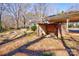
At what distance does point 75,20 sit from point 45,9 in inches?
12.6

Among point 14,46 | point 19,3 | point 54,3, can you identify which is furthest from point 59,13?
point 14,46

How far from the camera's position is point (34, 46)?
2113mm

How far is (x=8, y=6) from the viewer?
6.97 feet

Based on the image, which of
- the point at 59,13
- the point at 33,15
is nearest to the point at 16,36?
the point at 33,15

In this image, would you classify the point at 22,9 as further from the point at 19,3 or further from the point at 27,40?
the point at 27,40

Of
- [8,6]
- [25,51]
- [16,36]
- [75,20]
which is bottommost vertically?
[25,51]

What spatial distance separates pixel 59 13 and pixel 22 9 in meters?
0.37

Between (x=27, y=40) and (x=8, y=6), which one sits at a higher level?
(x=8, y=6)

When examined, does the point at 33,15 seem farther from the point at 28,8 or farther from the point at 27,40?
the point at 27,40

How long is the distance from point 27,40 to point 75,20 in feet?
1.70

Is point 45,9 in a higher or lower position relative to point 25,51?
higher

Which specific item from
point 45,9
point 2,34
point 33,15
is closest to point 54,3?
point 45,9

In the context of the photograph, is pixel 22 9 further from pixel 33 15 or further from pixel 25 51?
pixel 25 51

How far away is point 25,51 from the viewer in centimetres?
210
